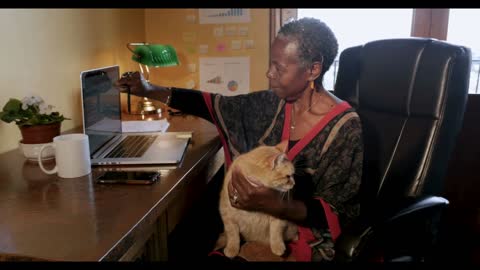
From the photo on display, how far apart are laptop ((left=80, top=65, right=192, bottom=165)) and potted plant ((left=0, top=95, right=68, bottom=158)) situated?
0.13 metres

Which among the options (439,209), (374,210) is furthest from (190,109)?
(439,209)

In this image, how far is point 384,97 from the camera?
1.15m

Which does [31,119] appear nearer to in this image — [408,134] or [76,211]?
[76,211]

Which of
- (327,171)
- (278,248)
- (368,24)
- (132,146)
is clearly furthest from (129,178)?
(368,24)

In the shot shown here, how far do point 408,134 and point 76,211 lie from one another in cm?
92

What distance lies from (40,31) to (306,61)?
0.94m

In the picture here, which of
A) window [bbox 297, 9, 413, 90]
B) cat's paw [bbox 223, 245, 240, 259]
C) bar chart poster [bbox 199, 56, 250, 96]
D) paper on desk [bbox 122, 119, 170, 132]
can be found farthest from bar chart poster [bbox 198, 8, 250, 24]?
cat's paw [bbox 223, 245, 240, 259]

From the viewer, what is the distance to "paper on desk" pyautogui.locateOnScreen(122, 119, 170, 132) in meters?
1.45

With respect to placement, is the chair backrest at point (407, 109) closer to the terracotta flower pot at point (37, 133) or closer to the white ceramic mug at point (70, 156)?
the white ceramic mug at point (70, 156)

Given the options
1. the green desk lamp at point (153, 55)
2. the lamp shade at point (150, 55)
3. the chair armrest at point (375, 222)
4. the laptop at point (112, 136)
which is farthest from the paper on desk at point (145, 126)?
the chair armrest at point (375, 222)

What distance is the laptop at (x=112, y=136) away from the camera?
1042 millimetres

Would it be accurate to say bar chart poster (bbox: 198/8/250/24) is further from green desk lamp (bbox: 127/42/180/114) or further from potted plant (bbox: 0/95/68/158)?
potted plant (bbox: 0/95/68/158)

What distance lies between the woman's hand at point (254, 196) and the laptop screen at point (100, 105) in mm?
467
